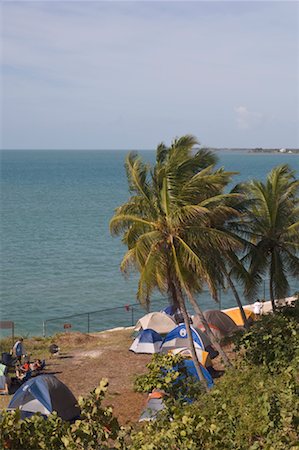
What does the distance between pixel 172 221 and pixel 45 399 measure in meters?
5.80

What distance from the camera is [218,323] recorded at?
969 inches

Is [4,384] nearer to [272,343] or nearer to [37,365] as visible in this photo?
[37,365]

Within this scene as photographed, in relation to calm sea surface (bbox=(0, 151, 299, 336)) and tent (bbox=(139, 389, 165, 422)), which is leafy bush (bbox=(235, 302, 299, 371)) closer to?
tent (bbox=(139, 389, 165, 422))

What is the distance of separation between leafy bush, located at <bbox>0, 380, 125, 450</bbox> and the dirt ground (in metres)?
9.65

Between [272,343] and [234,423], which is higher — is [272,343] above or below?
below

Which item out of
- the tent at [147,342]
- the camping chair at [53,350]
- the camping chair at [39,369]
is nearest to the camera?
the camping chair at [39,369]

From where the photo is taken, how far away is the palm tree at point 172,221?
15289mm

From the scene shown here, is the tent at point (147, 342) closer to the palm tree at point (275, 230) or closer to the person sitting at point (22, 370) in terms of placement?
the palm tree at point (275, 230)

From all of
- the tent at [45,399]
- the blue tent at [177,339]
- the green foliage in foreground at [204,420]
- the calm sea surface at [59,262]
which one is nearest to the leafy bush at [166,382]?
the green foliage in foreground at [204,420]

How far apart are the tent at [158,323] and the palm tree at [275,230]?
199 inches

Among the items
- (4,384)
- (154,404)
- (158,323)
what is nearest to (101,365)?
(4,384)

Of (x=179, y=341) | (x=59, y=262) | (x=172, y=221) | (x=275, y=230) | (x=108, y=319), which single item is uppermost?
(x=172, y=221)

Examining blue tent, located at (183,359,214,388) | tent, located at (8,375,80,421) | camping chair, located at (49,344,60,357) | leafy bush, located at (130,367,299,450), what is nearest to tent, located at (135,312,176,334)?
camping chair, located at (49,344,60,357)

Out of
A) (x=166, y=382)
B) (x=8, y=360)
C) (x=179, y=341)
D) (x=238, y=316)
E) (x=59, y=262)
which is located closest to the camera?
(x=166, y=382)
